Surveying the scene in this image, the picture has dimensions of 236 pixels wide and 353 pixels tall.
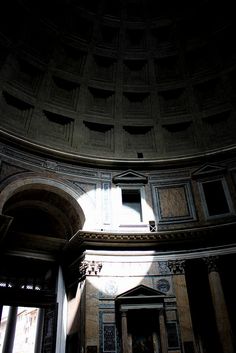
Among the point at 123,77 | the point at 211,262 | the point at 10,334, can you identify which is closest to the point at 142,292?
the point at 211,262

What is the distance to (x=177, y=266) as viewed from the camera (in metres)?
13.4

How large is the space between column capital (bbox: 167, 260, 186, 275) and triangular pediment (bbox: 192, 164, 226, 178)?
4321 millimetres

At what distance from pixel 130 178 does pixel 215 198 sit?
4.03 m

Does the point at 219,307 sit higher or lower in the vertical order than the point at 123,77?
lower

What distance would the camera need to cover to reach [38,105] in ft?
52.7

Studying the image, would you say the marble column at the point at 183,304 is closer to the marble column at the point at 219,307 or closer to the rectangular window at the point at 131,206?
the marble column at the point at 219,307

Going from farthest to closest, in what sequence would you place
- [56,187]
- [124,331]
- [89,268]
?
[56,187], [89,268], [124,331]

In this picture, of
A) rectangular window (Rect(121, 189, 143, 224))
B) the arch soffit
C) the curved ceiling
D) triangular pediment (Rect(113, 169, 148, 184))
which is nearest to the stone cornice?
the arch soffit

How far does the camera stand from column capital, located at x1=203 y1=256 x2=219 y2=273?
13102 millimetres

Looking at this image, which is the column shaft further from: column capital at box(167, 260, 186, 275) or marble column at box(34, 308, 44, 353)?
marble column at box(34, 308, 44, 353)

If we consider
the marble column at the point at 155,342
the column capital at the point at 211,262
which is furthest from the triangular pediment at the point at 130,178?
the marble column at the point at 155,342

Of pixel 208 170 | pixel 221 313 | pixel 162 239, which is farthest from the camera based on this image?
pixel 208 170

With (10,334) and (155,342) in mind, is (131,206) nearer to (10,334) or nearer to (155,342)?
(155,342)

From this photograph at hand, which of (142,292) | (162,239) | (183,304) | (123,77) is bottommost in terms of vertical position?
(183,304)
